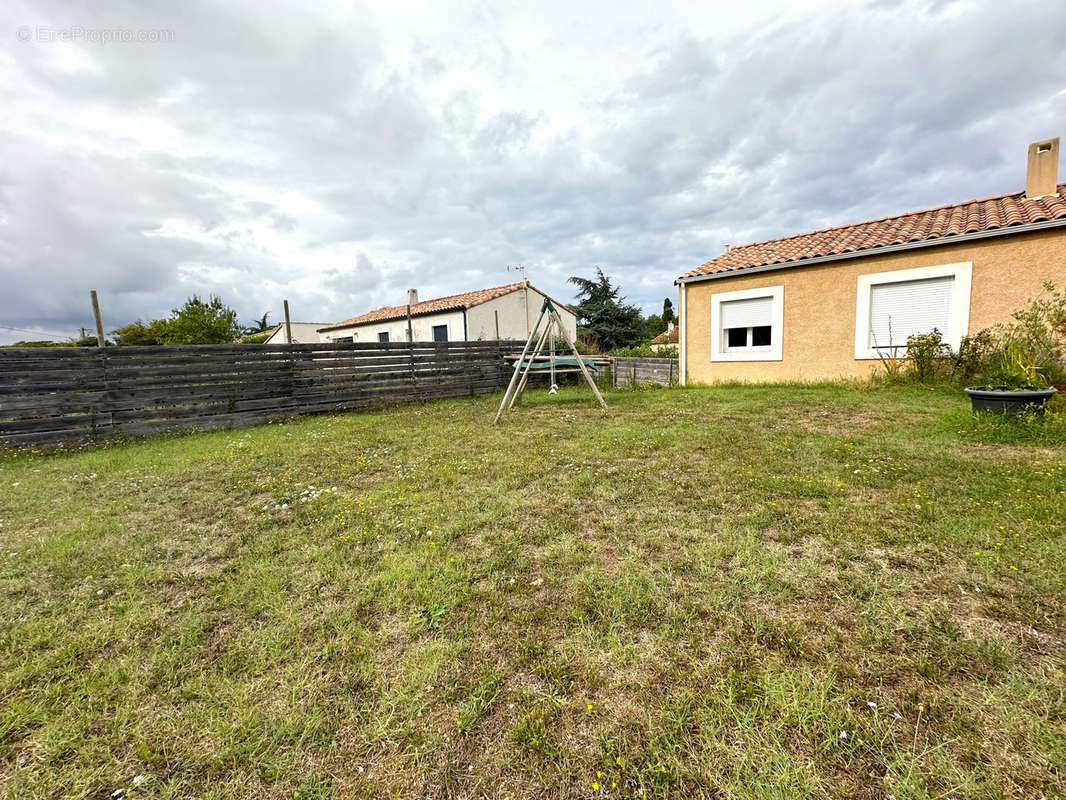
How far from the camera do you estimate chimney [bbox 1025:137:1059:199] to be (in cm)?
812

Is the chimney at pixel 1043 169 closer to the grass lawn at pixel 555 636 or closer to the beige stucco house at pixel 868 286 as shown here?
the beige stucco house at pixel 868 286

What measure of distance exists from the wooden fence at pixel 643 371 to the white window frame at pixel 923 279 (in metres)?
4.27

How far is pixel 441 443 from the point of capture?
602cm

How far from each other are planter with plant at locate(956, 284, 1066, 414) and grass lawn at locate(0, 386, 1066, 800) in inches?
47.1

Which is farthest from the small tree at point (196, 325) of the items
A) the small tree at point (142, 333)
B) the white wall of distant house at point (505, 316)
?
the white wall of distant house at point (505, 316)

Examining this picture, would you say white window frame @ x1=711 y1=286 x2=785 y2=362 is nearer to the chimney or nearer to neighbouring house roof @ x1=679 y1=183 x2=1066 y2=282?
neighbouring house roof @ x1=679 y1=183 x2=1066 y2=282

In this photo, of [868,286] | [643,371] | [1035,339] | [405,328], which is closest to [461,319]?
[405,328]

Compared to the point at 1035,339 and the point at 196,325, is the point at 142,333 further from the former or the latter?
the point at 1035,339

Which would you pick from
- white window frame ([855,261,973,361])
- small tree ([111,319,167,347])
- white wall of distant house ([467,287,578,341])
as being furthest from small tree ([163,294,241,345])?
white window frame ([855,261,973,361])

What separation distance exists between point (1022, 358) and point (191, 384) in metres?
12.9

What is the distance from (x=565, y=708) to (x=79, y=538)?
3.84 metres

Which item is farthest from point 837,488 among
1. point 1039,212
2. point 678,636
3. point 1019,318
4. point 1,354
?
point 1,354

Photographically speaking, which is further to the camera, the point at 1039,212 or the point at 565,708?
the point at 1039,212

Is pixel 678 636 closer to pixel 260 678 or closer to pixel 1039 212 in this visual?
pixel 260 678
